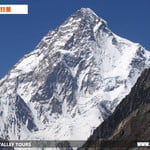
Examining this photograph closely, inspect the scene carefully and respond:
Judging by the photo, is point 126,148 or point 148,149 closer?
point 148,149

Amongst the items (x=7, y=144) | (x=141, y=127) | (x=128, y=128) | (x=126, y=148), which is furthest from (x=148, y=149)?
(x=128, y=128)

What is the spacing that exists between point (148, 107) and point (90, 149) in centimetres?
2012

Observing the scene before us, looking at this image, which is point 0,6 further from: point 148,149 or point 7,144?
point 148,149

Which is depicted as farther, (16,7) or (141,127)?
(141,127)

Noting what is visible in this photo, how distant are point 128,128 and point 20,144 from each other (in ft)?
288

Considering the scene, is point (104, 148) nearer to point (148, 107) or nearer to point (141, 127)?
point (141, 127)

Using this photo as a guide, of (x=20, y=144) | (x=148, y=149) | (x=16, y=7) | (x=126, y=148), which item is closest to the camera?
(x=20, y=144)

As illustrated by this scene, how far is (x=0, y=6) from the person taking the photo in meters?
112

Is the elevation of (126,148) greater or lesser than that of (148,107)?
Answer: lesser

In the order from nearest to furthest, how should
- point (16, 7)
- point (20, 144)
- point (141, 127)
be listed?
1. point (20, 144)
2. point (16, 7)
3. point (141, 127)

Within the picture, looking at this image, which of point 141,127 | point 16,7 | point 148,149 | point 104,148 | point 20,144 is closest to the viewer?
point 20,144

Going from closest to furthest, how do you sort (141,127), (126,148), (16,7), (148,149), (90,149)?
(16,7) → (148,149) → (126,148) → (141,127) → (90,149)

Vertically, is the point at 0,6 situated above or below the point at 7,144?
above

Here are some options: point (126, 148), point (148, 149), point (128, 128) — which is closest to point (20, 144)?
point (148, 149)
